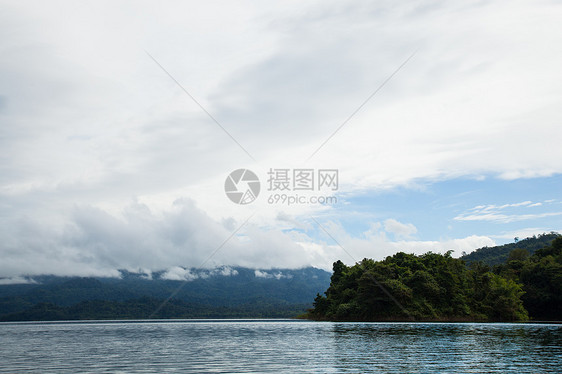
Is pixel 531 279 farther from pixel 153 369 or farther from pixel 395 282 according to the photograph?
pixel 153 369

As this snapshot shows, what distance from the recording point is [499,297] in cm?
12088

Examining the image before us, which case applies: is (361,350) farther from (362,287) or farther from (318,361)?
(362,287)

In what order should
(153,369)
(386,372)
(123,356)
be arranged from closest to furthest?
(386,372), (153,369), (123,356)

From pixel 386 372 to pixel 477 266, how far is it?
126548 millimetres

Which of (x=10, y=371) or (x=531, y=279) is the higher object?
(x=531, y=279)

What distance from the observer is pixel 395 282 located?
419ft

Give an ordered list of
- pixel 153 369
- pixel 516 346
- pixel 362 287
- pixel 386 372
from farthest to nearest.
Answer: pixel 362 287 → pixel 516 346 → pixel 153 369 → pixel 386 372

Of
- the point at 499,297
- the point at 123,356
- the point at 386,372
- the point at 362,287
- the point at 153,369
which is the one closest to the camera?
the point at 386,372

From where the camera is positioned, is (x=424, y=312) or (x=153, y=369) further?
(x=424, y=312)

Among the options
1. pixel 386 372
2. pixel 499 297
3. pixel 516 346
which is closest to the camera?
pixel 386 372

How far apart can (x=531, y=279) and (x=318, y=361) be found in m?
111

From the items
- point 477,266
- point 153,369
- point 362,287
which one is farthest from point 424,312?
point 153,369

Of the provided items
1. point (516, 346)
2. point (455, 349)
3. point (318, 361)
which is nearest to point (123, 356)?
point (318, 361)

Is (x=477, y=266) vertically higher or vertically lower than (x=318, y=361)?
higher
